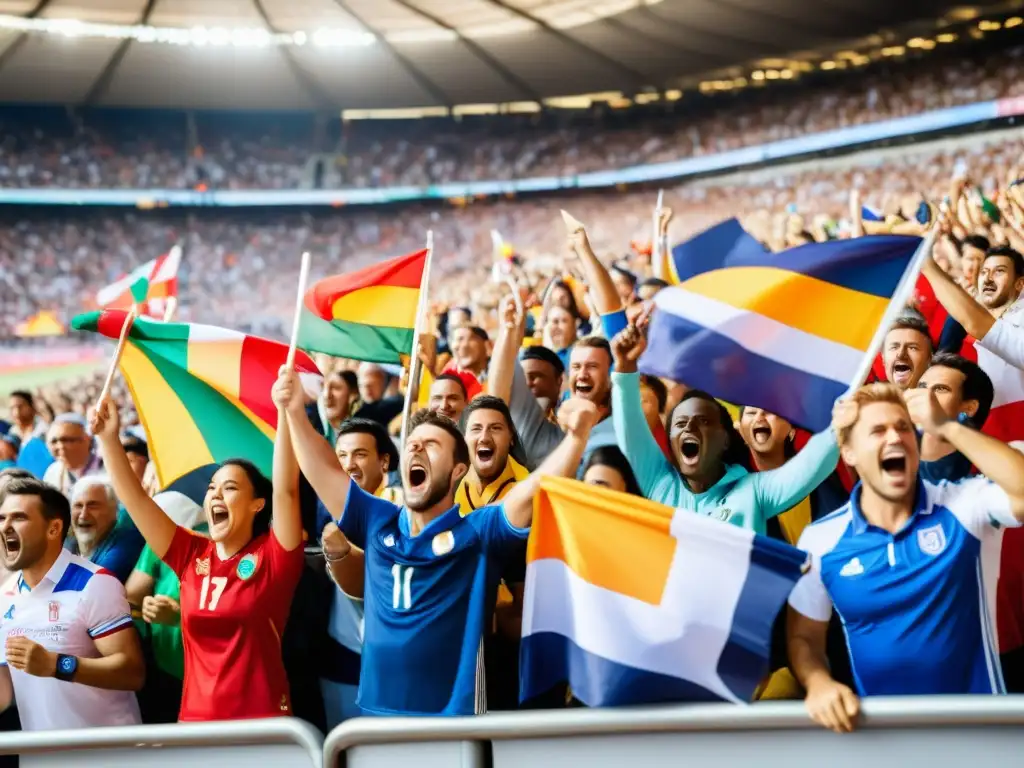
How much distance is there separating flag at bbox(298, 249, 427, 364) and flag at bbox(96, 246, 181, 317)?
330 centimetres

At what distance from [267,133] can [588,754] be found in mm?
20797

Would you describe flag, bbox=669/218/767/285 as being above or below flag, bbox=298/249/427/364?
above

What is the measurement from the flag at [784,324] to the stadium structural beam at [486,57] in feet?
50.4

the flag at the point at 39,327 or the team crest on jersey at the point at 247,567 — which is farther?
the flag at the point at 39,327

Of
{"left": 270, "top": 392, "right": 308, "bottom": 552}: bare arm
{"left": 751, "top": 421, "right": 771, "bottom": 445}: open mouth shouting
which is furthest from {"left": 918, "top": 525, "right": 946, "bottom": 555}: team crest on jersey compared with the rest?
{"left": 270, "top": 392, "right": 308, "bottom": 552}: bare arm

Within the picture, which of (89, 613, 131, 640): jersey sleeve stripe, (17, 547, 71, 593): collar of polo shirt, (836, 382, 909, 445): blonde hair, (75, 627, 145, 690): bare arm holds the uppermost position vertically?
(836, 382, 909, 445): blonde hair

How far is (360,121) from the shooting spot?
21500 mm

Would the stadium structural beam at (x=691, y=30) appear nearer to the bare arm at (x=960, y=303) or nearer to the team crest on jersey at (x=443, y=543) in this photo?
the bare arm at (x=960, y=303)

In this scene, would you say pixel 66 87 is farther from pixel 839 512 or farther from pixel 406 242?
pixel 839 512

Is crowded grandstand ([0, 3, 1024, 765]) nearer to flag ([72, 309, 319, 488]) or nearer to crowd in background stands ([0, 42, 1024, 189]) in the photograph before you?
flag ([72, 309, 319, 488])

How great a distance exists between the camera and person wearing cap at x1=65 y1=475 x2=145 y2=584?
4184mm

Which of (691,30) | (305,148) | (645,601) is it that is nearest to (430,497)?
(645,601)

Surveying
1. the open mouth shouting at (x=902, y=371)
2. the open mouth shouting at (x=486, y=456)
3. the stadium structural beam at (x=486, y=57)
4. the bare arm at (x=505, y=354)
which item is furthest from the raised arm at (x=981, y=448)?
the stadium structural beam at (x=486, y=57)

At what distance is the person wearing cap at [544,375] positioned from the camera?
5078 mm
